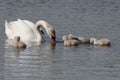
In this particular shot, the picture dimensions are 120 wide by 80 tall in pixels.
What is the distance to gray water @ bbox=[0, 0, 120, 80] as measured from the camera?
16.4 meters

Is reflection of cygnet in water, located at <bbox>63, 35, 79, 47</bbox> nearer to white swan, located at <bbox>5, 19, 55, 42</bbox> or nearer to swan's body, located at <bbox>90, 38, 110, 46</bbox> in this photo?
swan's body, located at <bbox>90, 38, 110, 46</bbox>

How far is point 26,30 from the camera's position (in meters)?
22.2

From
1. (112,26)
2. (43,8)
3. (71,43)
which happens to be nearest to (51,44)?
(71,43)

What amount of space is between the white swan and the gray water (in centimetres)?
28

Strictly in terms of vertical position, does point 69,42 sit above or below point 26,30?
below

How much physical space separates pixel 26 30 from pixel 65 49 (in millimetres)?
2686

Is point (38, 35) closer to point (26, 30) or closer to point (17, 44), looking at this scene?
point (26, 30)

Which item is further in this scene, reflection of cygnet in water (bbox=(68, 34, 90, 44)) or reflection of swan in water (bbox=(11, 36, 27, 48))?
reflection of cygnet in water (bbox=(68, 34, 90, 44))

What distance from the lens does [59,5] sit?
28875 millimetres

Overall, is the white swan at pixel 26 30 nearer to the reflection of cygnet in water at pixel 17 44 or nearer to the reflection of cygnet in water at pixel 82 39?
the reflection of cygnet in water at pixel 82 39

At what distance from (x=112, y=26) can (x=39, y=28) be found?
2353 millimetres

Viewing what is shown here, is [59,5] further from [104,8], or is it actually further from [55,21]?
[55,21]

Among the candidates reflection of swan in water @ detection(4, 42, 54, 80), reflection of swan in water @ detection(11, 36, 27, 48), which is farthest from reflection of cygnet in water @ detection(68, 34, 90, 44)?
reflection of swan in water @ detection(11, 36, 27, 48)

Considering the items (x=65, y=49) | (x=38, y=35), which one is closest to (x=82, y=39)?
(x=65, y=49)
